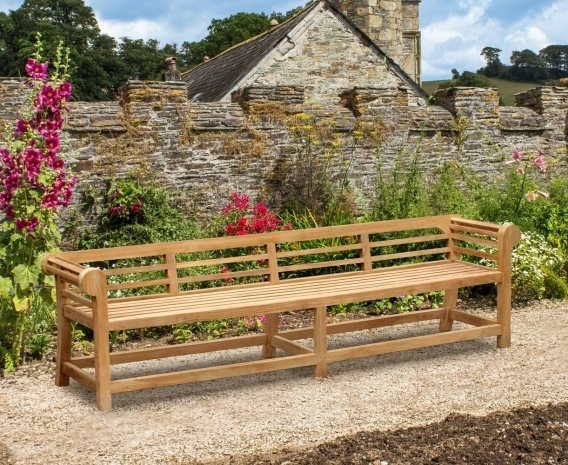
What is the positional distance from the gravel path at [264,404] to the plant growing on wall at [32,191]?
0.69m

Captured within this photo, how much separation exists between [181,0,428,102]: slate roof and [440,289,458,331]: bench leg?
9.33 metres

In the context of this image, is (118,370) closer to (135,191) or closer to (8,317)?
(8,317)

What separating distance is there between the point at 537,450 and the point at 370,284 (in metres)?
1.96

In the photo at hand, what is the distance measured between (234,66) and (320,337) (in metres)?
13.2

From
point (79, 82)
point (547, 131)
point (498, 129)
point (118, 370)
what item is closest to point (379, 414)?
point (118, 370)

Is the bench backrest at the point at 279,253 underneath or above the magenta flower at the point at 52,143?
underneath

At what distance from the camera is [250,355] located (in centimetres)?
611

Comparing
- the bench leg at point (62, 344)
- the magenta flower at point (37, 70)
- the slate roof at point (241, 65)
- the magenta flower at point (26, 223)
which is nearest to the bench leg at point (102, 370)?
the bench leg at point (62, 344)

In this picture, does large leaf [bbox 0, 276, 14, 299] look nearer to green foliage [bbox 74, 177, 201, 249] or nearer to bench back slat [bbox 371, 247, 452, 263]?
bench back slat [bbox 371, 247, 452, 263]

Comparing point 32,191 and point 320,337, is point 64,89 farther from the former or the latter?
point 320,337

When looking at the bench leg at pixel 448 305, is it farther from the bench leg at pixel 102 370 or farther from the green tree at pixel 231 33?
the green tree at pixel 231 33

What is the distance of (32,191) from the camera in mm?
5605

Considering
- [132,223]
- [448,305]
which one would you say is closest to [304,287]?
[448,305]

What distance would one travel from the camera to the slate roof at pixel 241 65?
1611 centimetres
